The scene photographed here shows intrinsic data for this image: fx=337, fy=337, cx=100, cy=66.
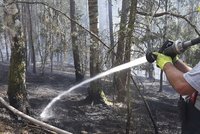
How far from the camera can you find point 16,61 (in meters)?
8.28

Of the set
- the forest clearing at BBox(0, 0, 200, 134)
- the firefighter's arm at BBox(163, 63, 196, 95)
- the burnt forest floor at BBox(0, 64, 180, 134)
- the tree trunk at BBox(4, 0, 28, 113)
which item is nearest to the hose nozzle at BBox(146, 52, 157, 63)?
the forest clearing at BBox(0, 0, 200, 134)

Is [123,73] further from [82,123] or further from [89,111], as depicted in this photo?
[89,111]

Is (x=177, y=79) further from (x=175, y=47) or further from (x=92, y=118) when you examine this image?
Answer: (x=92, y=118)

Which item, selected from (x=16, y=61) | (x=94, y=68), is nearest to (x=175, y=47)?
(x=16, y=61)

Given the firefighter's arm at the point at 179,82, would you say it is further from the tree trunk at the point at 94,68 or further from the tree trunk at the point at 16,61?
the tree trunk at the point at 94,68

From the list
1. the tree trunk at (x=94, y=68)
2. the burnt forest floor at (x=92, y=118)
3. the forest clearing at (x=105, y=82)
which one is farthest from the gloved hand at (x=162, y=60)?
the tree trunk at (x=94, y=68)

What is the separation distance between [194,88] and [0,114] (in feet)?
18.1

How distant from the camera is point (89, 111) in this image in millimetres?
11359

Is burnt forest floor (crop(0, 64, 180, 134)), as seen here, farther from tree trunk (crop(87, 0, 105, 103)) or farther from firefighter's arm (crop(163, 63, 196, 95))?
firefighter's arm (crop(163, 63, 196, 95))

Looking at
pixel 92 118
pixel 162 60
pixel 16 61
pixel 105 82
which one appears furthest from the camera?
pixel 92 118

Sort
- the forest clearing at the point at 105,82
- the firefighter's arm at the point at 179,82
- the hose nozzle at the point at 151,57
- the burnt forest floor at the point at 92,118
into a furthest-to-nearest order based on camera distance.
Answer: the burnt forest floor at the point at 92,118
the forest clearing at the point at 105,82
the hose nozzle at the point at 151,57
the firefighter's arm at the point at 179,82

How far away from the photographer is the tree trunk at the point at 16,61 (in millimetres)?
8070

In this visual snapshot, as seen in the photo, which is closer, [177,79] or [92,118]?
[177,79]

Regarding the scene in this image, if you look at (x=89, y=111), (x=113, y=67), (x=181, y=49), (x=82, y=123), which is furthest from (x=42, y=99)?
(x=181, y=49)
